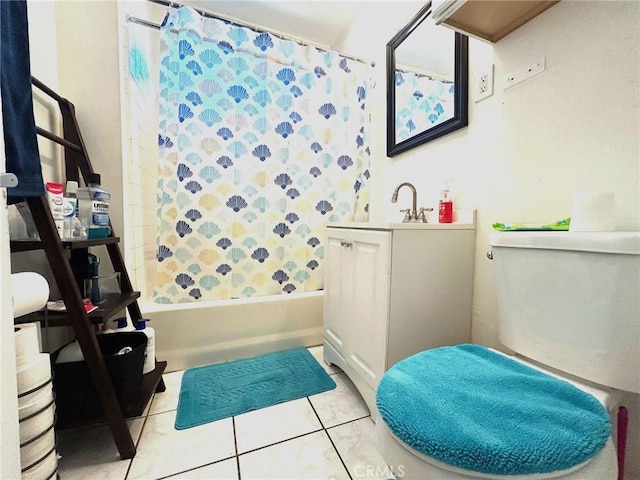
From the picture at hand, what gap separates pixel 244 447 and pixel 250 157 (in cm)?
133

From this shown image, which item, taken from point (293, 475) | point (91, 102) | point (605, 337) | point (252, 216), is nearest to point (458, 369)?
point (605, 337)

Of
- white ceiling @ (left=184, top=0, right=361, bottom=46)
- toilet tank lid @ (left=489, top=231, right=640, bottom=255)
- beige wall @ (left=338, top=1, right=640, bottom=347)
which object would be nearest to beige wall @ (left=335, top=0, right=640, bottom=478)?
beige wall @ (left=338, top=1, right=640, bottom=347)

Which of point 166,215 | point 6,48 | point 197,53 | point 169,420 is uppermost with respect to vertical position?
point 197,53

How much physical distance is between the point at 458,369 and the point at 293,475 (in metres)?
0.61

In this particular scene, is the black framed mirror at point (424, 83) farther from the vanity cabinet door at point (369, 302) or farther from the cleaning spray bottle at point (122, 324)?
the cleaning spray bottle at point (122, 324)

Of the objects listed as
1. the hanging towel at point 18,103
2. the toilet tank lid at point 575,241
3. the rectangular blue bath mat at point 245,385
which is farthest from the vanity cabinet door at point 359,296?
the hanging towel at point 18,103

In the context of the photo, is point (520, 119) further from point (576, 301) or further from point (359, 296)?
point (359, 296)

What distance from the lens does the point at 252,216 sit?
60.0 inches

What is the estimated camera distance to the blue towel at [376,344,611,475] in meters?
0.43

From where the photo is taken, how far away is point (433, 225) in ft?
3.22

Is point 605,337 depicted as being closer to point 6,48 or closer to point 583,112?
point 583,112

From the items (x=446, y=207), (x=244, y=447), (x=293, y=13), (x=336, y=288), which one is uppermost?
(x=293, y=13)

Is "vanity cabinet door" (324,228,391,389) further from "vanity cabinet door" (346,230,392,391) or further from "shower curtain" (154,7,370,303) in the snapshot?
"shower curtain" (154,7,370,303)

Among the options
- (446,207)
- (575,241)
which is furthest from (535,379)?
(446,207)
